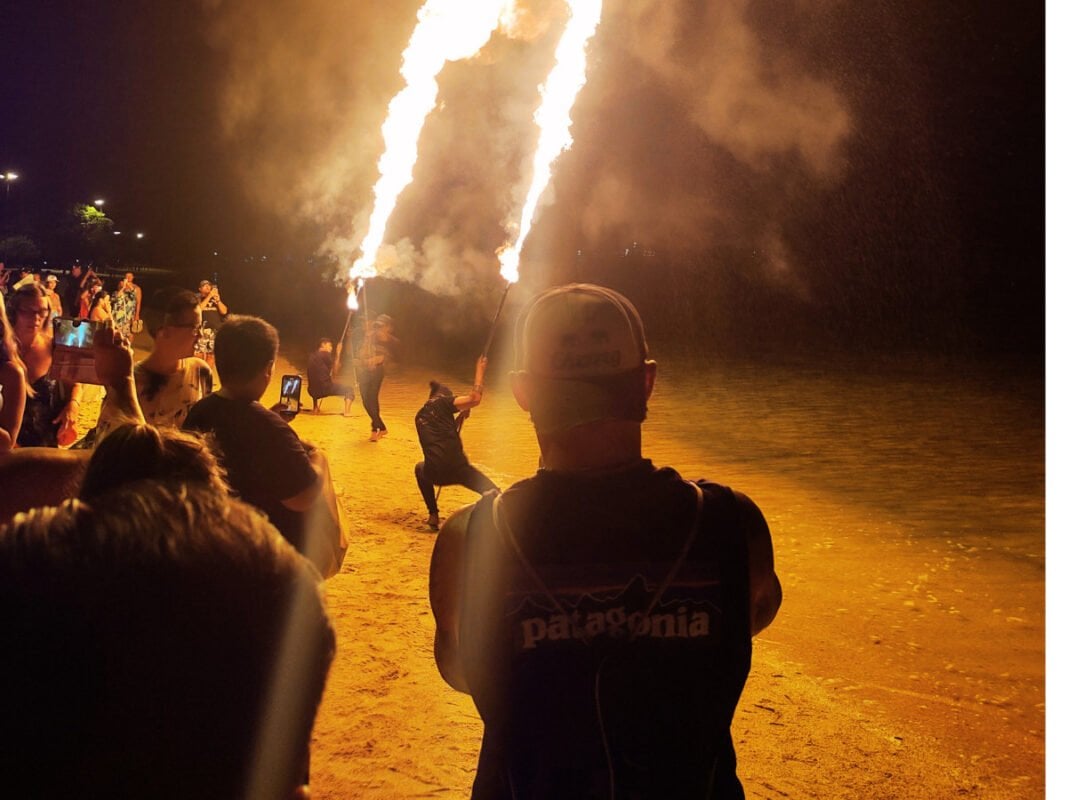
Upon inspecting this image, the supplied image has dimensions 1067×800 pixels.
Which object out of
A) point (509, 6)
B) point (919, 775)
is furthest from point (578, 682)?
point (509, 6)

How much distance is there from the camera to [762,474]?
11320 millimetres

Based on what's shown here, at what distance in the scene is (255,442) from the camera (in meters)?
3.31

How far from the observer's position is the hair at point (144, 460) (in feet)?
4.19

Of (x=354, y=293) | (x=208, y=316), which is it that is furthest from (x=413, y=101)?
(x=208, y=316)

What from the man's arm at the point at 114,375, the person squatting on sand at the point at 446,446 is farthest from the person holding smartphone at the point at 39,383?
the person squatting on sand at the point at 446,446

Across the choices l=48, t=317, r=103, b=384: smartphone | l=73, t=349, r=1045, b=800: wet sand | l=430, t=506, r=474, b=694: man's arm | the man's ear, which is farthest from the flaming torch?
l=430, t=506, r=474, b=694: man's arm

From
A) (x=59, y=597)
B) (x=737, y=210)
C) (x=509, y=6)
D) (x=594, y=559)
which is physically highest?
(x=737, y=210)

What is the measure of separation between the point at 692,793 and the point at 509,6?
31.4 ft

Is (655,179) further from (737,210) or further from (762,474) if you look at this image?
(762,474)

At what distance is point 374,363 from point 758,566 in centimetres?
1228

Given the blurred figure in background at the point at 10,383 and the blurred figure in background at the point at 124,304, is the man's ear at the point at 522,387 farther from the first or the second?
the blurred figure in background at the point at 124,304

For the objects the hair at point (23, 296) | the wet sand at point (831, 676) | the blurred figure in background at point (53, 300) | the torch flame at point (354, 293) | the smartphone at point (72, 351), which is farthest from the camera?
the torch flame at point (354, 293)

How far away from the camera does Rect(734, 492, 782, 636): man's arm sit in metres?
1.79

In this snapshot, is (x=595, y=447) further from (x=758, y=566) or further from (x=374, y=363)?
(x=374, y=363)
